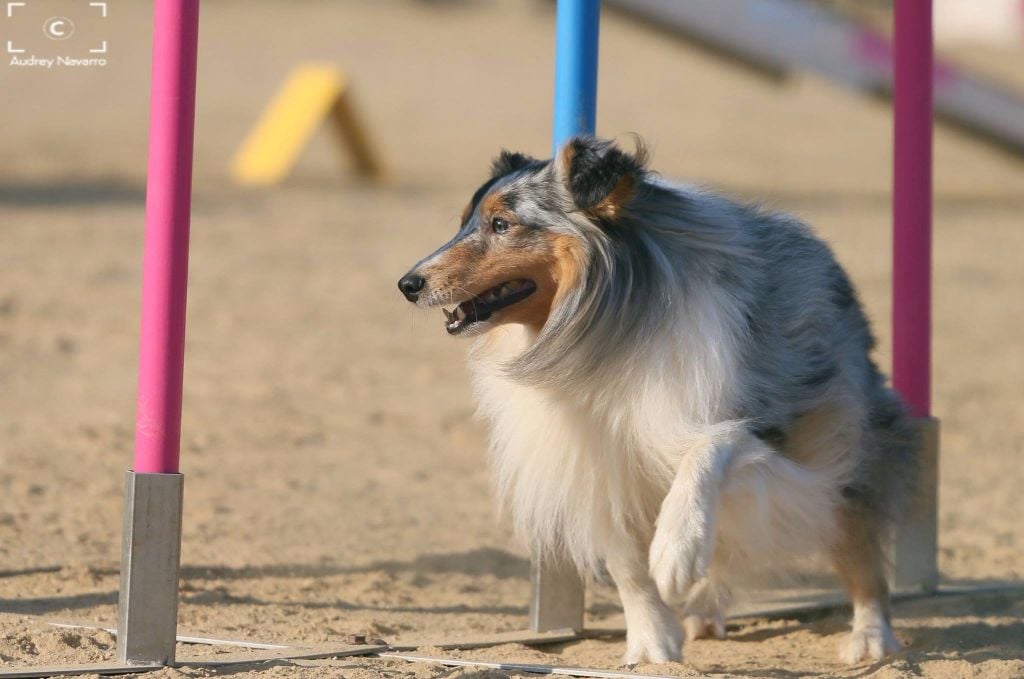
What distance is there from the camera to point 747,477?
388 centimetres

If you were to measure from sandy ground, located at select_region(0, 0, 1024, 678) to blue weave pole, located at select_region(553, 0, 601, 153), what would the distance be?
150cm

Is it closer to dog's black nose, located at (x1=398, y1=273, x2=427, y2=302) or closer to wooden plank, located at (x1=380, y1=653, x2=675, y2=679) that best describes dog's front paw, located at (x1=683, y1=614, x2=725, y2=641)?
wooden plank, located at (x1=380, y1=653, x2=675, y2=679)

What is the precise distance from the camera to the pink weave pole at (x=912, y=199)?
16.8ft

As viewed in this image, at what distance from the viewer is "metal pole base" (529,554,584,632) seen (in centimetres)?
463

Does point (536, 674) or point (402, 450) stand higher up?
point (402, 450)

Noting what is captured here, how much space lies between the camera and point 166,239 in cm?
368

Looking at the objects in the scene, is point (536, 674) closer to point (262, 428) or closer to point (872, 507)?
point (872, 507)

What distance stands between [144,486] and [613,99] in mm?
17966

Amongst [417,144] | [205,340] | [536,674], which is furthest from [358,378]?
[417,144]

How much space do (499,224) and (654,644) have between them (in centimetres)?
139

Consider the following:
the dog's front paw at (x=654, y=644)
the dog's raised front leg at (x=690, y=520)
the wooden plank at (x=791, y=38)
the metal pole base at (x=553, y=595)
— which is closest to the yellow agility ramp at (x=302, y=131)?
the wooden plank at (x=791, y=38)

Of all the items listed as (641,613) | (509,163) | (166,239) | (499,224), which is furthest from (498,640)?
(166,239)

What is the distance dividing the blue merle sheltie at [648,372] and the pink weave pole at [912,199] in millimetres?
813

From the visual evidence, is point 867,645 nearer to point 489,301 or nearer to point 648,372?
point 648,372
